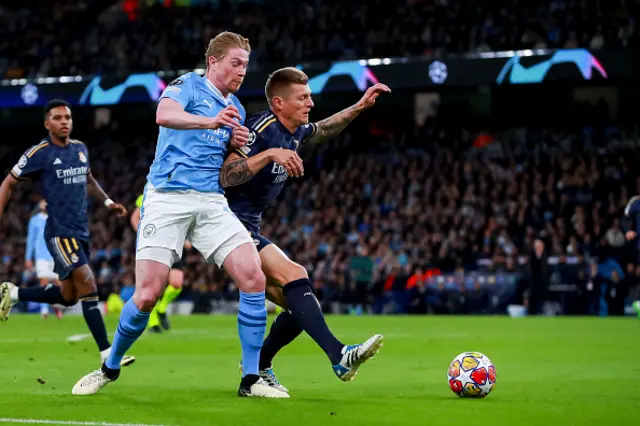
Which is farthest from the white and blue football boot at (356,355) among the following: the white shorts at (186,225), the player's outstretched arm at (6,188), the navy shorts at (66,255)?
the player's outstretched arm at (6,188)

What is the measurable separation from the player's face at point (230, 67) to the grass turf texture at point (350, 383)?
6.39ft

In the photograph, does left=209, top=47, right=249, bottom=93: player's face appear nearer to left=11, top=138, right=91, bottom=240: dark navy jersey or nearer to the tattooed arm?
the tattooed arm

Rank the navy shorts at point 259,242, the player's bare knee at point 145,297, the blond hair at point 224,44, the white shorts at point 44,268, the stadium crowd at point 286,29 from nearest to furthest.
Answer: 1. the player's bare knee at point 145,297
2. the blond hair at point 224,44
3. the navy shorts at point 259,242
4. the white shorts at point 44,268
5. the stadium crowd at point 286,29

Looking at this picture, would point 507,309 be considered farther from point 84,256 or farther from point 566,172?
point 84,256

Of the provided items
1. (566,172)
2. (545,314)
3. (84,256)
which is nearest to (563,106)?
(566,172)

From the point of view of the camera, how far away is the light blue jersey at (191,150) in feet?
21.7

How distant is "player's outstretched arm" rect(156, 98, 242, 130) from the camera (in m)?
6.04

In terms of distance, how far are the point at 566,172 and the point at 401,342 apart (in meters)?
13.6

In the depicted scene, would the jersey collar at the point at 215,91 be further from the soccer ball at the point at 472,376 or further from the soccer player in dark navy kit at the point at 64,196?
the soccer player in dark navy kit at the point at 64,196

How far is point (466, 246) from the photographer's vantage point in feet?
79.2

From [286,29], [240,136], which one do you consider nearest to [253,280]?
[240,136]

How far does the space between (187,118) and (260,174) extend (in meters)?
0.94

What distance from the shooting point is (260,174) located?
22.8ft

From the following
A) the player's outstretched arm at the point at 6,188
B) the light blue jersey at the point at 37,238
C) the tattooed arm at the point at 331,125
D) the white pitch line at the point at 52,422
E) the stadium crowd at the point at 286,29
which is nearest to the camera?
the white pitch line at the point at 52,422
